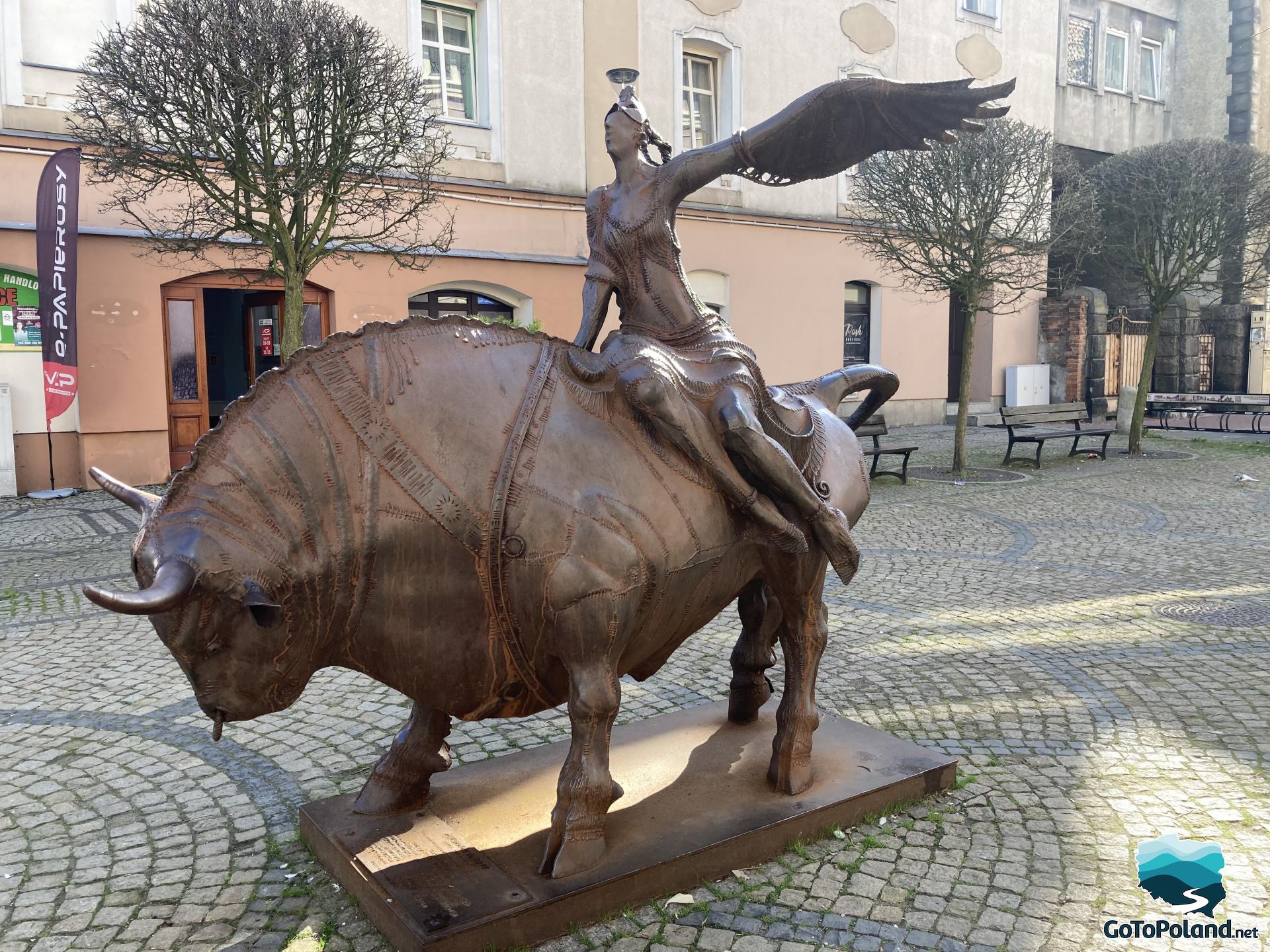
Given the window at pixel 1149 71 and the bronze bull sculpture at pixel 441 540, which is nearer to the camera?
the bronze bull sculpture at pixel 441 540

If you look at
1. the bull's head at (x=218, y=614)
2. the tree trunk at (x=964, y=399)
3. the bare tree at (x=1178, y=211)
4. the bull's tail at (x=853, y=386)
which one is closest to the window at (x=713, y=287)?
the tree trunk at (x=964, y=399)

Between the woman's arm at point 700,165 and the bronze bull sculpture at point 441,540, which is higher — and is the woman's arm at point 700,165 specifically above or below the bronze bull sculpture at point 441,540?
above

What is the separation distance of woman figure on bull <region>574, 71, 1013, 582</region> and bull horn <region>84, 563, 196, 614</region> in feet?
4.63

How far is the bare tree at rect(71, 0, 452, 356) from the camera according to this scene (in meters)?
9.07

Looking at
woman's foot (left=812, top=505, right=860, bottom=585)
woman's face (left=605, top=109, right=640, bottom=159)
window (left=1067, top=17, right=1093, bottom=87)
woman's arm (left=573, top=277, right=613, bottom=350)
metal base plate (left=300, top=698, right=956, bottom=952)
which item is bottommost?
metal base plate (left=300, top=698, right=956, bottom=952)

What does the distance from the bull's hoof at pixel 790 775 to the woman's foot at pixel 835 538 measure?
71 centimetres

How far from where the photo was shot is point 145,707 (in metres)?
4.98

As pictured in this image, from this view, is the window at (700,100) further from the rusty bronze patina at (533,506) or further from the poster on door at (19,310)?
the rusty bronze patina at (533,506)

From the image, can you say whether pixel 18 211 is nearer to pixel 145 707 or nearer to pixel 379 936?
pixel 145 707

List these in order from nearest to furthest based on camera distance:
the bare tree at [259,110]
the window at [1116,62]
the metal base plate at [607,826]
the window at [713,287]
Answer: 1. the metal base plate at [607,826]
2. the bare tree at [259,110]
3. the window at [713,287]
4. the window at [1116,62]

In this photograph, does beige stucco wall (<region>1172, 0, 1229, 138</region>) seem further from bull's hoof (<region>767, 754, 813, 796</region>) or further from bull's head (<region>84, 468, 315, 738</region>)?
bull's head (<region>84, 468, 315, 738</region>)

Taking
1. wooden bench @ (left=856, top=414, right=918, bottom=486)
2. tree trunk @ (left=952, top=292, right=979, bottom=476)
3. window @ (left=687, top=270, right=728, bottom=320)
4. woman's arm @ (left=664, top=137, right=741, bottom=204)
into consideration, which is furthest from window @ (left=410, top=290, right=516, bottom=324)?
woman's arm @ (left=664, top=137, right=741, bottom=204)

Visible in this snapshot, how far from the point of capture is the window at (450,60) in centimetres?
1480

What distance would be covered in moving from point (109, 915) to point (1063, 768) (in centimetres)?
355
